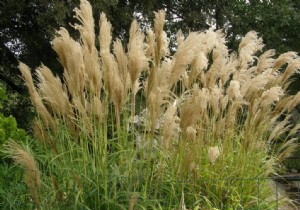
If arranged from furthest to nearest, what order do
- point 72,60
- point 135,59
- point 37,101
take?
point 37,101, point 72,60, point 135,59

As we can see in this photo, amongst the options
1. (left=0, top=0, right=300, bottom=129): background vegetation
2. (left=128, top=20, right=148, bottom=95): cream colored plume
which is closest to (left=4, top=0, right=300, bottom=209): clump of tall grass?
(left=128, top=20, right=148, bottom=95): cream colored plume

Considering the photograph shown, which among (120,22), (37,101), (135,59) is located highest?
(120,22)

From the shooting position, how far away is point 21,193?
366cm

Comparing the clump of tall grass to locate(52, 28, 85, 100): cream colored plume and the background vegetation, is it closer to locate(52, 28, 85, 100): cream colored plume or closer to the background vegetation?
locate(52, 28, 85, 100): cream colored plume

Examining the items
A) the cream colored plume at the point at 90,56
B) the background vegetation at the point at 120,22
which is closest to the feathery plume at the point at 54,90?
the cream colored plume at the point at 90,56

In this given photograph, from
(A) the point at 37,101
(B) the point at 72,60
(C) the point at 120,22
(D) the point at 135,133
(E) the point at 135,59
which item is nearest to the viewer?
(E) the point at 135,59

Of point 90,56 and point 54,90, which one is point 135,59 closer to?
point 90,56

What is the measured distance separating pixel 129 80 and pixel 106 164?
1.94 ft

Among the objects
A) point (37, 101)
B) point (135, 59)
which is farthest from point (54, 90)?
point (135, 59)

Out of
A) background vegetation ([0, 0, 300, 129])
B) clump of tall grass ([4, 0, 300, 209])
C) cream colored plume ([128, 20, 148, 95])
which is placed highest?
background vegetation ([0, 0, 300, 129])

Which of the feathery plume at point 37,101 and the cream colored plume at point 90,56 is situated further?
the feathery plume at point 37,101

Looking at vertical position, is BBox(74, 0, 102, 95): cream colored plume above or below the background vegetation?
below

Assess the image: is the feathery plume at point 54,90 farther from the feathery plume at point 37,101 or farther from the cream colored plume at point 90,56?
the cream colored plume at point 90,56

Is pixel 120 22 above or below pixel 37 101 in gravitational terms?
above
